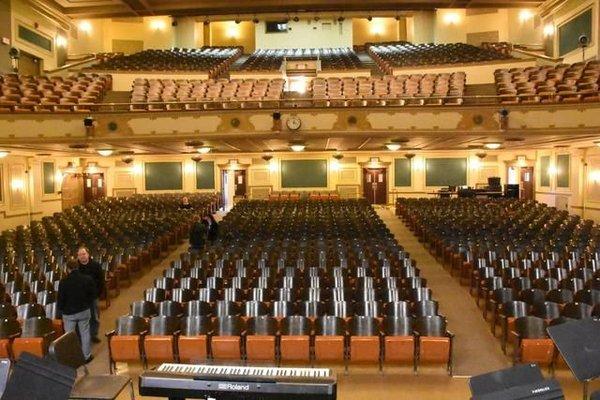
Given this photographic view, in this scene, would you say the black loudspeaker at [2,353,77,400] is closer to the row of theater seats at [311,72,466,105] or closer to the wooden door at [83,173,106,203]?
the row of theater seats at [311,72,466,105]

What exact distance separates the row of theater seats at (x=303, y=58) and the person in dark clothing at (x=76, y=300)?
21493 mm

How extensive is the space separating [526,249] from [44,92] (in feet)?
48.1

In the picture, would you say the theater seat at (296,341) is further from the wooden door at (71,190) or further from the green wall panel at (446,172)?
the green wall panel at (446,172)

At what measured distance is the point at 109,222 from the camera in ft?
51.9

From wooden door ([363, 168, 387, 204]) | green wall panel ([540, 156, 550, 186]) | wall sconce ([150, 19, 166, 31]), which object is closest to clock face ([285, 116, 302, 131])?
green wall panel ([540, 156, 550, 186])

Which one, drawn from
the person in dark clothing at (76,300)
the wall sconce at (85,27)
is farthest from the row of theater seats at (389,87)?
the wall sconce at (85,27)

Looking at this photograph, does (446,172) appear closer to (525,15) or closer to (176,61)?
(525,15)

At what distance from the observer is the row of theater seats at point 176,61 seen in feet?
82.8

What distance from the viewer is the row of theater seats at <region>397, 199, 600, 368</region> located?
6.96m

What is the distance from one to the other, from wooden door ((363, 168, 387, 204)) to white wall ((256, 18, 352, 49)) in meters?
10.6

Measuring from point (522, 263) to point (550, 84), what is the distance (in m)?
8.28

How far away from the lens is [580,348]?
3.83 m

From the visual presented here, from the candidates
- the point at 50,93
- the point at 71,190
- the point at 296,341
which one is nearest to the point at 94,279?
the point at 296,341

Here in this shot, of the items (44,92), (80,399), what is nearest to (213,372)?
(80,399)
